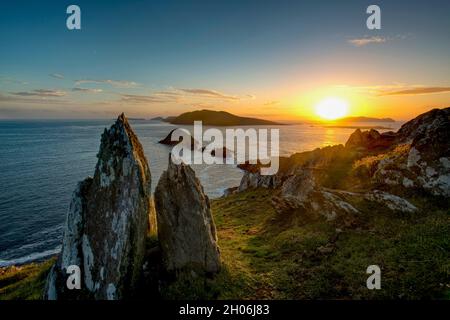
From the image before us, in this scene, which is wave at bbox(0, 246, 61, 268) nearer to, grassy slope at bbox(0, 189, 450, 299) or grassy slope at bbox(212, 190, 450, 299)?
grassy slope at bbox(0, 189, 450, 299)

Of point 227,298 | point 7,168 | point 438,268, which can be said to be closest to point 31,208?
point 7,168

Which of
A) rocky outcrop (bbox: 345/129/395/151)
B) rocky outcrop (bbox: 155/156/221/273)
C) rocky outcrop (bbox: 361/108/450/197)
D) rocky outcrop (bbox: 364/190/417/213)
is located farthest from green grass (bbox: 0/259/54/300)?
rocky outcrop (bbox: 345/129/395/151)

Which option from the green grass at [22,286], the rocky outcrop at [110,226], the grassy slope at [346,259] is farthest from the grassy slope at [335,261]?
the rocky outcrop at [110,226]

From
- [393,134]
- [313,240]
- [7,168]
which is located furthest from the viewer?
[7,168]

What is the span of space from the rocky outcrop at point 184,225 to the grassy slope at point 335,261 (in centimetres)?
105

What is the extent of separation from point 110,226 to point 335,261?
42.0 ft

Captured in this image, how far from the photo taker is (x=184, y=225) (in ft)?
53.4

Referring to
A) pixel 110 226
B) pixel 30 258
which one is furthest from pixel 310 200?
pixel 30 258

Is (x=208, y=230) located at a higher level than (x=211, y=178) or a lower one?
higher

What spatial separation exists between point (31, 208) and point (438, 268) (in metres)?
63.4

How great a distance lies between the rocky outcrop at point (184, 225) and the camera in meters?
15.9

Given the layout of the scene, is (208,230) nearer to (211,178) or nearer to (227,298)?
(227,298)
